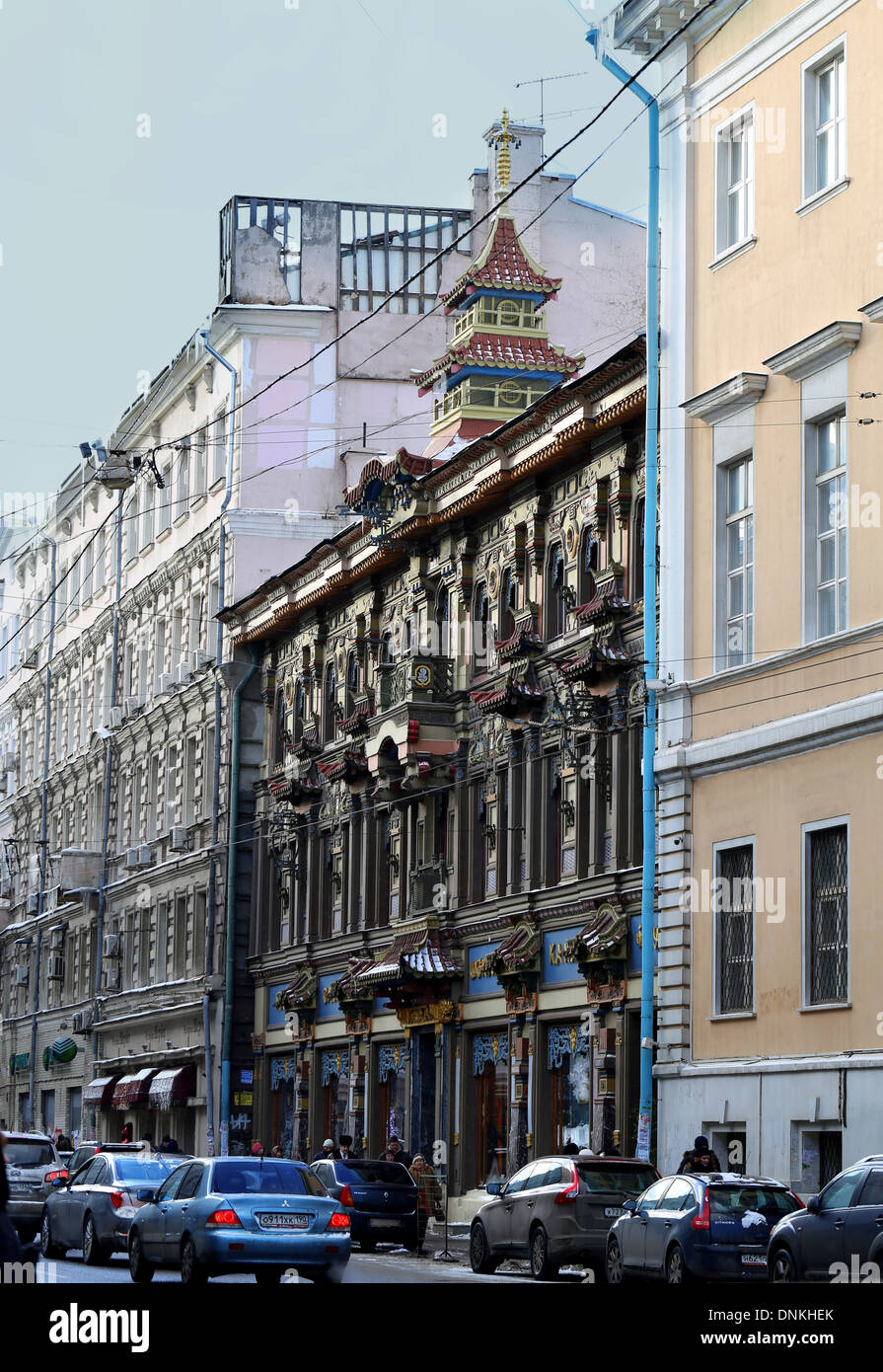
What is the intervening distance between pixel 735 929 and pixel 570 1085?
284 inches

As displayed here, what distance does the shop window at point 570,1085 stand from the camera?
35.9 metres

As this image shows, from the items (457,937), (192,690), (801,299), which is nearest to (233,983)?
(192,690)

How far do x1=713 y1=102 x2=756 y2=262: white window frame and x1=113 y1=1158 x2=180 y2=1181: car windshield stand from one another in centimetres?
1409

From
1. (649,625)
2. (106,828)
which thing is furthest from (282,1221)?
(106,828)

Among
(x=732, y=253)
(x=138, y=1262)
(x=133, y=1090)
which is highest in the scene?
(x=732, y=253)

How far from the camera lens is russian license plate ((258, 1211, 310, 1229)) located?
22.7 meters

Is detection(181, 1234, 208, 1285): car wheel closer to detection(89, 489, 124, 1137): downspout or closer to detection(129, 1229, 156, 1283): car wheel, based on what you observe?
detection(129, 1229, 156, 1283): car wheel

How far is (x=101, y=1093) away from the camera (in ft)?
207

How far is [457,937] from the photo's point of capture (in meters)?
41.7

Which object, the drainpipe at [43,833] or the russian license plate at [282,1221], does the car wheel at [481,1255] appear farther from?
the drainpipe at [43,833]

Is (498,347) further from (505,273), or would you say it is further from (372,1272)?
(372,1272)
